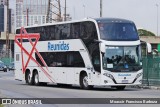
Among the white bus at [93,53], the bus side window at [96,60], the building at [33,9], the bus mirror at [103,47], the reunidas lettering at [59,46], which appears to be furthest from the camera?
the building at [33,9]

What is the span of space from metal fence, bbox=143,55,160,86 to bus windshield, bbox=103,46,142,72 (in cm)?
401

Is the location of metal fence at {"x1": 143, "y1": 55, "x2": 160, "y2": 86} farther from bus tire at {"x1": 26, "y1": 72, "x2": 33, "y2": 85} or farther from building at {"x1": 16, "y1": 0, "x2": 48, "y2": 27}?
building at {"x1": 16, "y1": 0, "x2": 48, "y2": 27}

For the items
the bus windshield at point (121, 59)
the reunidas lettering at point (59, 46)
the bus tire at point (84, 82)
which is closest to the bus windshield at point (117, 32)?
the bus windshield at point (121, 59)

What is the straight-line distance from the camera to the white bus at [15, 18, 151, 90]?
27531mm

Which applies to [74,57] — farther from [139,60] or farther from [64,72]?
[139,60]

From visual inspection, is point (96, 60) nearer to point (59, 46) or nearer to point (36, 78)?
point (59, 46)

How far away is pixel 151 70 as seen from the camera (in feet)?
108

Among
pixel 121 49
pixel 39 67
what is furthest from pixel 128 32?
pixel 39 67

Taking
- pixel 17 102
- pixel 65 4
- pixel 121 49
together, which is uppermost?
pixel 65 4

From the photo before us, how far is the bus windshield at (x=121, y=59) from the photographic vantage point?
90.3ft

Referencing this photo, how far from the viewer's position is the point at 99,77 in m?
27.6

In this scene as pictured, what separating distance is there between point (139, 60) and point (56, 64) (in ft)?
19.4

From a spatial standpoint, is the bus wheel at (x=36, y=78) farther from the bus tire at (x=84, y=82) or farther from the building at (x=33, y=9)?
the building at (x=33, y=9)

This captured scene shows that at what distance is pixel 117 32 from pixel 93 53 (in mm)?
1683
